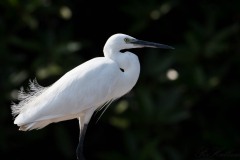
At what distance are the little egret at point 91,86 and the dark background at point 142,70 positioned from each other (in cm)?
161

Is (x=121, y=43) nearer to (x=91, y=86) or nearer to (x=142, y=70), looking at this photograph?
(x=91, y=86)

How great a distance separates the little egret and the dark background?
161 cm

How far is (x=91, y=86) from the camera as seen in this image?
451 cm

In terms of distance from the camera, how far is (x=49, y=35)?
6.38 m

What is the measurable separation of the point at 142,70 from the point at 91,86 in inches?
82.2

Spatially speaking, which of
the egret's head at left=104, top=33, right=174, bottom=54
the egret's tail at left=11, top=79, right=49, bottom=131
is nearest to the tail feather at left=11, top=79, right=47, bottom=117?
the egret's tail at left=11, top=79, right=49, bottom=131

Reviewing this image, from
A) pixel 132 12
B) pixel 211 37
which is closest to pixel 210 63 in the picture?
pixel 211 37

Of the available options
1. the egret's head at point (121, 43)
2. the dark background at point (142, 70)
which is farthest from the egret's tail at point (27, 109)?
the dark background at point (142, 70)

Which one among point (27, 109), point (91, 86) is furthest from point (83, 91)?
point (27, 109)

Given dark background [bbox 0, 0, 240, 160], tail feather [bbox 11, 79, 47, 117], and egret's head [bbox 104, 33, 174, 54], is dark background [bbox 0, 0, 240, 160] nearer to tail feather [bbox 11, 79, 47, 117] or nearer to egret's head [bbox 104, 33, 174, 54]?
tail feather [bbox 11, 79, 47, 117]

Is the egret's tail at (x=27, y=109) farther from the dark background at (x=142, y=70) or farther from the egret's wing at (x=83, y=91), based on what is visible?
the dark background at (x=142, y=70)

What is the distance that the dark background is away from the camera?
6.31 meters

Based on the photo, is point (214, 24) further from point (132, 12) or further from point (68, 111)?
point (68, 111)

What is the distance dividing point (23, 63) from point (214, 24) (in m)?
1.43
